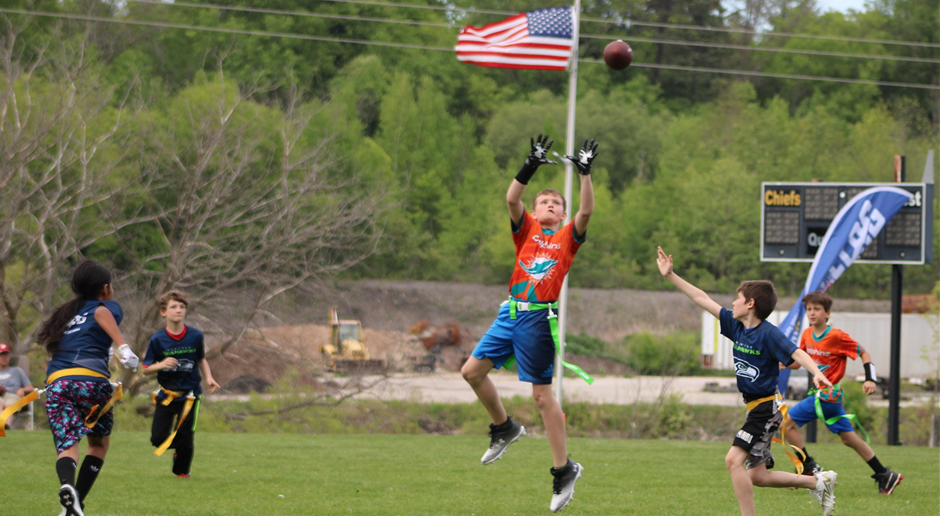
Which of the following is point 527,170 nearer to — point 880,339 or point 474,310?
point 880,339

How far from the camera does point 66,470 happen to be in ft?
18.9

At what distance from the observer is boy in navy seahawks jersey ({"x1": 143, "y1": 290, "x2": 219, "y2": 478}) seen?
8320 mm

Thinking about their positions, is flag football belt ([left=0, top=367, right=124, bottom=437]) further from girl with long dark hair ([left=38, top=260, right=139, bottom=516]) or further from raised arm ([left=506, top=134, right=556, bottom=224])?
raised arm ([left=506, top=134, right=556, bottom=224])

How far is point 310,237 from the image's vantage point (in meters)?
21.7

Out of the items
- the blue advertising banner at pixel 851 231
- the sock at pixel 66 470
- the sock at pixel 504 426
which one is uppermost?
the blue advertising banner at pixel 851 231

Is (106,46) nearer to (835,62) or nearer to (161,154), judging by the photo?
(161,154)

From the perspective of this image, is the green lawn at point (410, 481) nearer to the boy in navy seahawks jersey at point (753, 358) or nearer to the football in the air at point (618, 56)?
the boy in navy seahawks jersey at point (753, 358)

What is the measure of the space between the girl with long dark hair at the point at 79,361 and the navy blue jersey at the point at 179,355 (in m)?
2.29

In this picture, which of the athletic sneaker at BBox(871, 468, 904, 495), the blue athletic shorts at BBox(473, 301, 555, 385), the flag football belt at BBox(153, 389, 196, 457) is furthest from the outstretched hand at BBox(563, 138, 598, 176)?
the athletic sneaker at BBox(871, 468, 904, 495)

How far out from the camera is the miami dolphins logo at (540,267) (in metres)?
5.97

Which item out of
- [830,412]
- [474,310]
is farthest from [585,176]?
[474,310]

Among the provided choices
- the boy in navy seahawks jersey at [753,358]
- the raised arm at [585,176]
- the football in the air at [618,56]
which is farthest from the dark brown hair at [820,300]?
the football in the air at [618,56]

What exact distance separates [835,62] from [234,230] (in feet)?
151

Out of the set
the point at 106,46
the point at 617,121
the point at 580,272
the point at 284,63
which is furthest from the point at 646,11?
the point at 106,46
